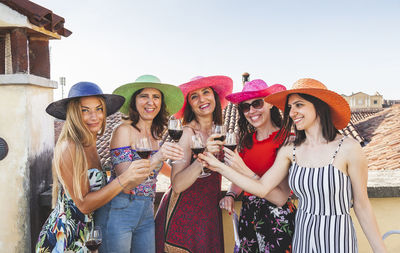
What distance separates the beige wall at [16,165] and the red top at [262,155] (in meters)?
2.14

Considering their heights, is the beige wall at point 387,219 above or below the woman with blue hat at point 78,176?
below

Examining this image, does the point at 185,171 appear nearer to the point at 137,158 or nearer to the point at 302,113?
the point at 137,158

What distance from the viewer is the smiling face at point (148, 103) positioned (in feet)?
8.84

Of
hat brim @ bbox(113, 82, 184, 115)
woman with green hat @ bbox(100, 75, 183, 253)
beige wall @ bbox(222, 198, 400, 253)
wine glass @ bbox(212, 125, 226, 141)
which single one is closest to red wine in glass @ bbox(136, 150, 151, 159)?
woman with green hat @ bbox(100, 75, 183, 253)

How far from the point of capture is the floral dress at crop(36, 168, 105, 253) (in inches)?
89.0

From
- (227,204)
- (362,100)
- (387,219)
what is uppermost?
(362,100)

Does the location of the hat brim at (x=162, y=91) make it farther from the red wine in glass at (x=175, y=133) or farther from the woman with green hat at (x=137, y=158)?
the red wine in glass at (x=175, y=133)

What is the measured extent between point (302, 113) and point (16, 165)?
2709mm

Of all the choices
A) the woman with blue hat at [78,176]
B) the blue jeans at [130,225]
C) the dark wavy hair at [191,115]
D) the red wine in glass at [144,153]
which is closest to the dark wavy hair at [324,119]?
the dark wavy hair at [191,115]

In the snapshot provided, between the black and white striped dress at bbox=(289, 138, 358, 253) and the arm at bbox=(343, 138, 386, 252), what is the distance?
0.05 metres

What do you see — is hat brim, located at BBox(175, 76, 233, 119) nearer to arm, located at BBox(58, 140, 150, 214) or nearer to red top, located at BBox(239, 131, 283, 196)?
red top, located at BBox(239, 131, 283, 196)

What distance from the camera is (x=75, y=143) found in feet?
7.47

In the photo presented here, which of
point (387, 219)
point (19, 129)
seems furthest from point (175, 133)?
point (387, 219)

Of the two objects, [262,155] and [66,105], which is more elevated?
[66,105]
